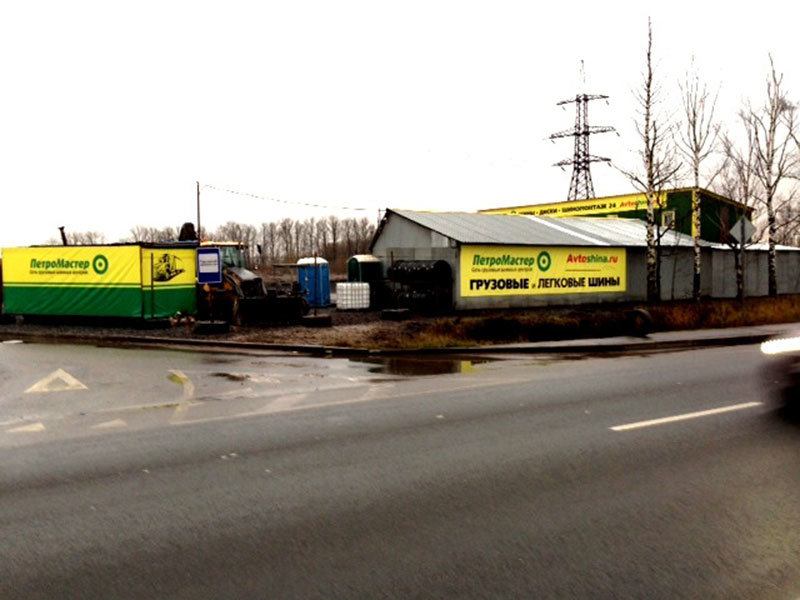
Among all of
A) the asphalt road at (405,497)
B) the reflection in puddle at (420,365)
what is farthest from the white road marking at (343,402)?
the reflection in puddle at (420,365)

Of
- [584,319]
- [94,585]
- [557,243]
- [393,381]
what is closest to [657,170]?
[557,243]

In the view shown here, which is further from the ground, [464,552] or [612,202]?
[612,202]

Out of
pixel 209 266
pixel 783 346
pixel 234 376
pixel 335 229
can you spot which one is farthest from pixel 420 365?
pixel 335 229

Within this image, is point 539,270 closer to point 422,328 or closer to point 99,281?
point 422,328

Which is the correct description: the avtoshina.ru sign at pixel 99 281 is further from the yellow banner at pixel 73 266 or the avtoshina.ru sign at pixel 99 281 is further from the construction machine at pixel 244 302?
the construction machine at pixel 244 302

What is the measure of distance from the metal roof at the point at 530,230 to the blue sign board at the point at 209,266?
10.1 m

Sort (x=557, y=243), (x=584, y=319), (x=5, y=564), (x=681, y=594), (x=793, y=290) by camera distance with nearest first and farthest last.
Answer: (x=681, y=594) < (x=5, y=564) < (x=584, y=319) < (x=557, y=243) < (x=793, y=290)

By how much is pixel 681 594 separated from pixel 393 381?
7.97 meters

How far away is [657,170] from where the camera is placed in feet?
102

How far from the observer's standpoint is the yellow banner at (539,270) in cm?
2709

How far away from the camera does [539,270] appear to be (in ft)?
96.2

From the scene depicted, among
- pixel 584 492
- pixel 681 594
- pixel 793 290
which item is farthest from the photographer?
pixel 793 290

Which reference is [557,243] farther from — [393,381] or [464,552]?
[464,552]

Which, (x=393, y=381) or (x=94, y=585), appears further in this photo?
(x=393, y=381)
